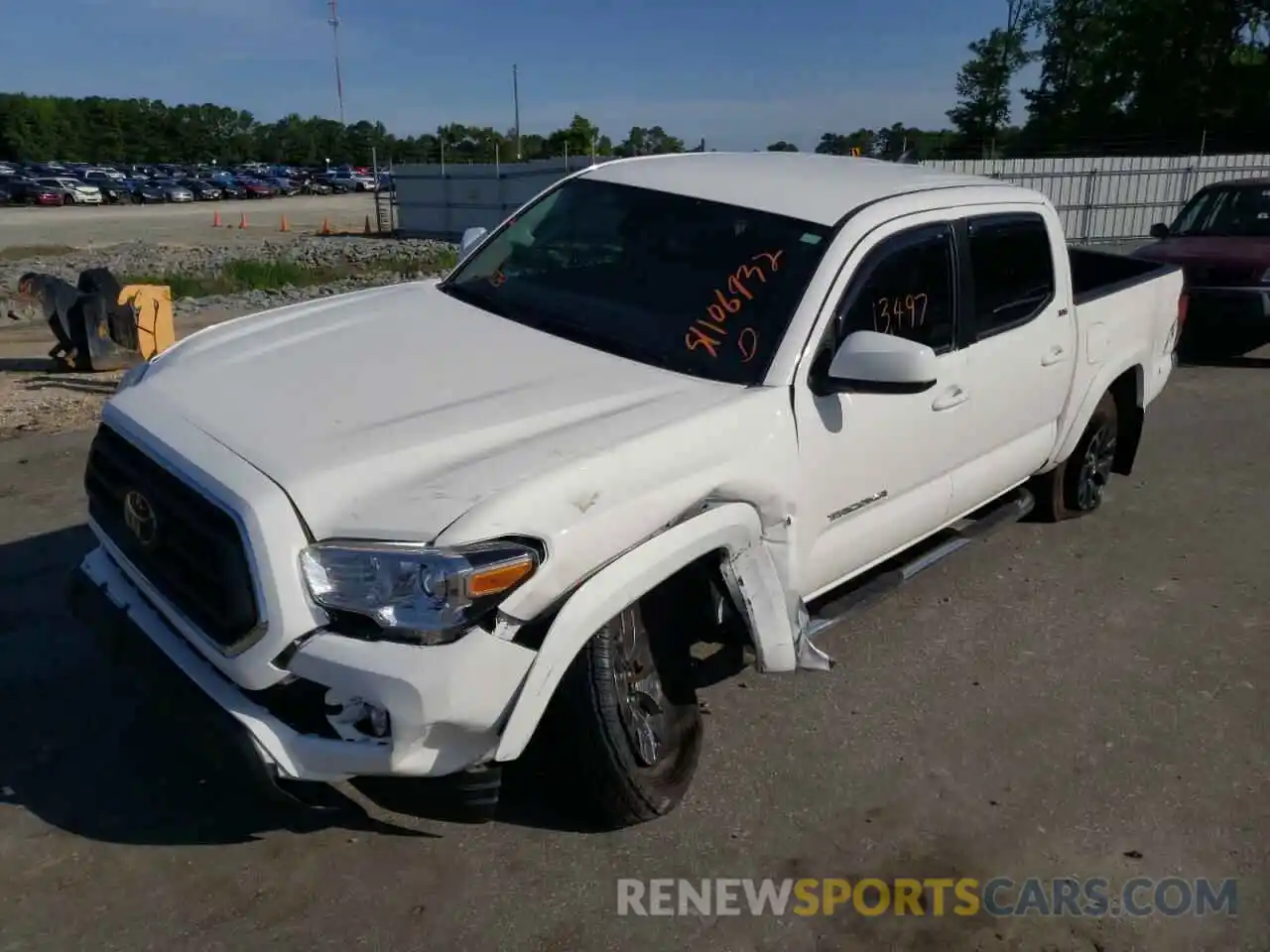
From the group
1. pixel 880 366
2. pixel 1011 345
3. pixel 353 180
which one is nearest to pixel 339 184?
pixel 353 180

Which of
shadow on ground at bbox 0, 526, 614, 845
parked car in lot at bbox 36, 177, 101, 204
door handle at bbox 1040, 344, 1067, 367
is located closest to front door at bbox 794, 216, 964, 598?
door handle at bbox 1040, 344, 1067, 367

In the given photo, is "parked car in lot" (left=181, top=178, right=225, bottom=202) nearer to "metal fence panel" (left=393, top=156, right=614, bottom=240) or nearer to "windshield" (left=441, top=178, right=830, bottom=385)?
"metal fence panel" (left=393, top=156, right=614, bottom=240)

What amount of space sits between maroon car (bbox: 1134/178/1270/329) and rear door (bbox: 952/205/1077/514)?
17.1ft

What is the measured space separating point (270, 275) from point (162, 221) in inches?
1130

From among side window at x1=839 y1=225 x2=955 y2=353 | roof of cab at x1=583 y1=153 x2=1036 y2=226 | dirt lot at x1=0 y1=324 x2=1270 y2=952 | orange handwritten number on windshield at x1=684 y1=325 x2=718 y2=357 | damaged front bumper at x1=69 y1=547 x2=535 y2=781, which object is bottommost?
dirt lot at x1=0 y1=324 x2=1270 y2=952

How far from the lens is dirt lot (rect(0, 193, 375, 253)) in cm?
3319

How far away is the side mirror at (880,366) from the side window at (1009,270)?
110cm

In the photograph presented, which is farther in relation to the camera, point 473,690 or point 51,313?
point 51,313

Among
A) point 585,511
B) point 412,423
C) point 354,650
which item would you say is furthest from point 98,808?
point 585,511

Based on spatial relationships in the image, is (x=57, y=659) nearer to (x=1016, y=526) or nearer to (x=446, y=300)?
(x=446, y=300)

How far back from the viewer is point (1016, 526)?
19.6ft

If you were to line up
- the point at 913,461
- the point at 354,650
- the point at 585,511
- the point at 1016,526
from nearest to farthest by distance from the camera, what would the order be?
the point at 354,650 → the point at 585,511 → the point at 913,461 → the point at 1016,526

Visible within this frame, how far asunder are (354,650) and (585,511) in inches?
26.0

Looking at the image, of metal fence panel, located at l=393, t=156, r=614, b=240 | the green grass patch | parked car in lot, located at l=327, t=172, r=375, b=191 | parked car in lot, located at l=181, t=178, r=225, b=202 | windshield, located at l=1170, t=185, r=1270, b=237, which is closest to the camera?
windshield, located at l=1170, t=185, r=1270, b=237
